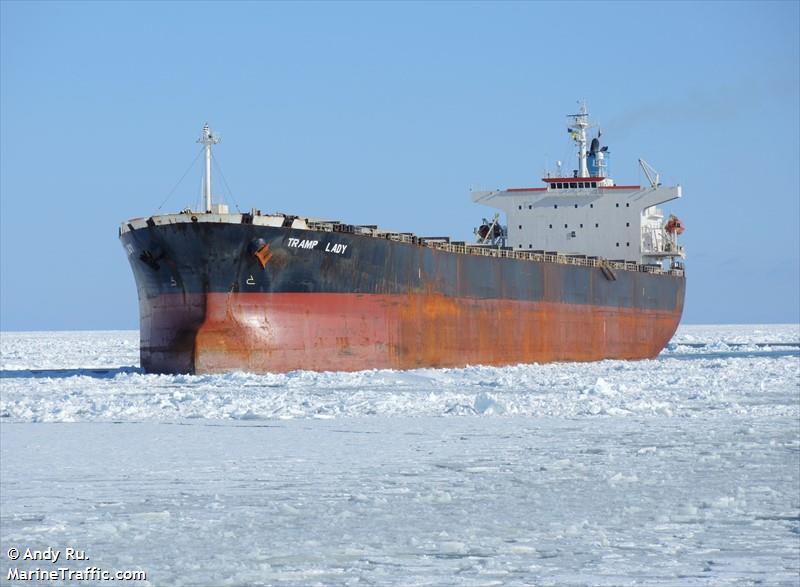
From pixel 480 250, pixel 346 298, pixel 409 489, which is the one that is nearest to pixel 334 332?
pixel 346 298

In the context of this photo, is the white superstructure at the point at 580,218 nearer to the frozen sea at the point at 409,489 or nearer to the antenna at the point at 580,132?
the antenna at the point at 580,132

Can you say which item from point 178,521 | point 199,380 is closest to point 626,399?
point 199,380

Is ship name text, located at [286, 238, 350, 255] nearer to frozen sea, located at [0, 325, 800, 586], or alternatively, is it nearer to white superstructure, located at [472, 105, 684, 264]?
frozen sea, located at [0, 325, 800, 586]

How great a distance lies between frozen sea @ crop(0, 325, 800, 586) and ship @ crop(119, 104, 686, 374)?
563 centimetres

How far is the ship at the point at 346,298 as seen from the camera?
64.4 feet

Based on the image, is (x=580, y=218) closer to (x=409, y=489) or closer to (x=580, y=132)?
(x=580, y=132)

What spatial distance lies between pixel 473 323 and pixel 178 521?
1784cm

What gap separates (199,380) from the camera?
59.7 feet

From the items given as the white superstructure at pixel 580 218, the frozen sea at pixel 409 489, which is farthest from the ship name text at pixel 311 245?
the white superstructure at pixel 580 218

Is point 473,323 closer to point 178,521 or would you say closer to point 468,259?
point 468,259

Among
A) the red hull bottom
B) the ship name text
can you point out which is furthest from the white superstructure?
the ship name text

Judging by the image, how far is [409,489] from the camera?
745cm

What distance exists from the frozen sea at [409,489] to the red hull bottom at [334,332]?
537 cm

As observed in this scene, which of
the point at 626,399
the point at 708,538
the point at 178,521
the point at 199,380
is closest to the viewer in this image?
the point at 708,538
